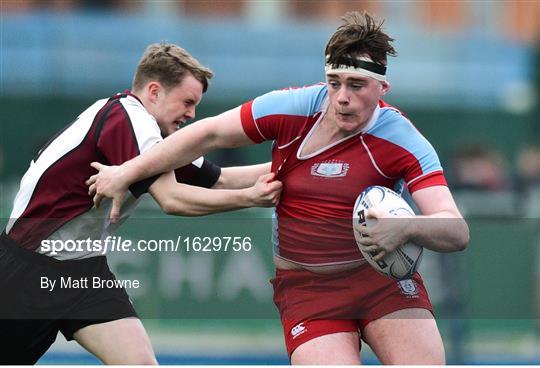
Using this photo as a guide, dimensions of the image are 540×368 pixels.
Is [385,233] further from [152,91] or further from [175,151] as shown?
[152,91]

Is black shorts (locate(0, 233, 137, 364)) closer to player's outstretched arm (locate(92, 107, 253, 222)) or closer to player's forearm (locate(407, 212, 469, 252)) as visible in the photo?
player's outstretched arm (locate(92, 107, 253, 222))

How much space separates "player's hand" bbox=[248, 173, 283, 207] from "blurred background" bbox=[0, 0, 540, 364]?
744mm

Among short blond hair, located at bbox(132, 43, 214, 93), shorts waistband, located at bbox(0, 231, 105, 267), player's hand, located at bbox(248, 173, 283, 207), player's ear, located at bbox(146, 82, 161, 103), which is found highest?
short blond hair, located at bbox(132, 43, 214, 93)

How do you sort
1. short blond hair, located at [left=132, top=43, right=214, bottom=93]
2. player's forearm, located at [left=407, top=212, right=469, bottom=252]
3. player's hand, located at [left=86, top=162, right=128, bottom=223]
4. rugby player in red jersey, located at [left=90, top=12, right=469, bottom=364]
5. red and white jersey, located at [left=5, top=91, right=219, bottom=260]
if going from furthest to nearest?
short blond hair, located at [left=132, top=43, right=214, bottom=93] → red and white jersey, located at [left=5, top=91, right=219, bottom=260] → player's hand, located at [left=86, top=162, right=128, bottom=223] → rugby player in red jersey, located at [left=90, top=12, right=469, bottom=364] → player's forearm, located at [left=407, top=212, right=469, bottom=252]

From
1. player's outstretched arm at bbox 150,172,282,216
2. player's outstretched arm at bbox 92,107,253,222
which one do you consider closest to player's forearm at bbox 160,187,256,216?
player's outstretched arm at bbox 150,172,282,216

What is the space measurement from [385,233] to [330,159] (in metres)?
0.47

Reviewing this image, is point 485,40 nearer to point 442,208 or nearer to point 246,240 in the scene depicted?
point 246,240

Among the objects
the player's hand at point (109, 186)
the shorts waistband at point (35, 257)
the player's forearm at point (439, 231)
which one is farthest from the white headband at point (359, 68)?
the shorts waistband at point (35, 257)

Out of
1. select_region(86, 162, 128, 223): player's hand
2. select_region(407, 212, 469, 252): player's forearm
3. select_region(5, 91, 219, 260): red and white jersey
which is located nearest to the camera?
select_region(407, 212, 469, 252): player's forearm

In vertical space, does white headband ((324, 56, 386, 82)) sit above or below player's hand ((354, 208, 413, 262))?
above

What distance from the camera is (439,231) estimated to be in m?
4.89

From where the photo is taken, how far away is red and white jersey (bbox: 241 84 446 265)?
5.11 m

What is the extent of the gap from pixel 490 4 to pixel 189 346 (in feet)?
50.1

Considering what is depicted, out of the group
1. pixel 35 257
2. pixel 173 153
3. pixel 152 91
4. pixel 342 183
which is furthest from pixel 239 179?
pixel 35 257
